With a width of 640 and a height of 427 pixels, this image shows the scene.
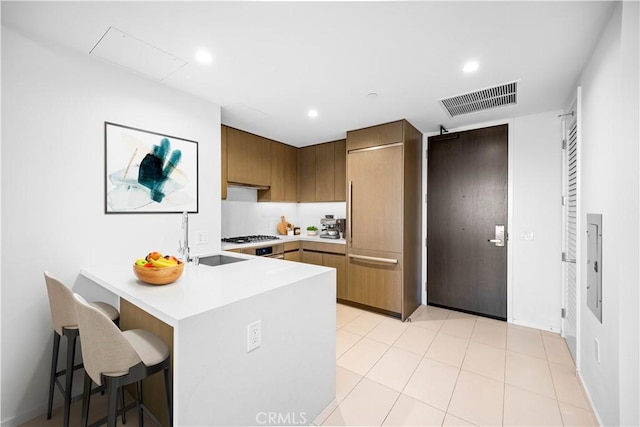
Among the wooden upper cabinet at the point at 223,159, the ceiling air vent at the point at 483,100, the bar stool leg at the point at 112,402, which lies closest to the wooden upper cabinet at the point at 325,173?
the wooden upper cabinet at the point at 223,159

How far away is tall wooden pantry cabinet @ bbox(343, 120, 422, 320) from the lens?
3.23 meters

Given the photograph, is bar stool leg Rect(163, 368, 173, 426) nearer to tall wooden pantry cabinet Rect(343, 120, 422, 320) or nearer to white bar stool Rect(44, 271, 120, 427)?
white bar stool Rect(44, 271, 120, 427)

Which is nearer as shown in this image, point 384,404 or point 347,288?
point 384,404

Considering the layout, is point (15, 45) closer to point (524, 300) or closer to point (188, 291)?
point (188, 291)

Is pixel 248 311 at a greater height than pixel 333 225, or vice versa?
pixel 333 225

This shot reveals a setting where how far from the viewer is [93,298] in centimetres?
201

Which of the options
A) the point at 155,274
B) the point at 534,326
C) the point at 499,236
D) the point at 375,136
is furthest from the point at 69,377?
the point at 534,326

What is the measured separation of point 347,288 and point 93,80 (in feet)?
10.8

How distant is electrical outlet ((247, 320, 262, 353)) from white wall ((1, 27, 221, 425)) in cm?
144

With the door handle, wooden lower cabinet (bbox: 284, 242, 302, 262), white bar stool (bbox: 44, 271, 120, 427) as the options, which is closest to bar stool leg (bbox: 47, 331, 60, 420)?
white bar stool (bbox: 44, 271, 120, 427)

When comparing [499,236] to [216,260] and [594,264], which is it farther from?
[216,260]

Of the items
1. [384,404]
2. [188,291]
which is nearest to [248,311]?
[188,291]

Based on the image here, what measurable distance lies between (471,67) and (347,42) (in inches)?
39.0

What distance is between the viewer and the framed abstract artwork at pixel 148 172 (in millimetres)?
2068
